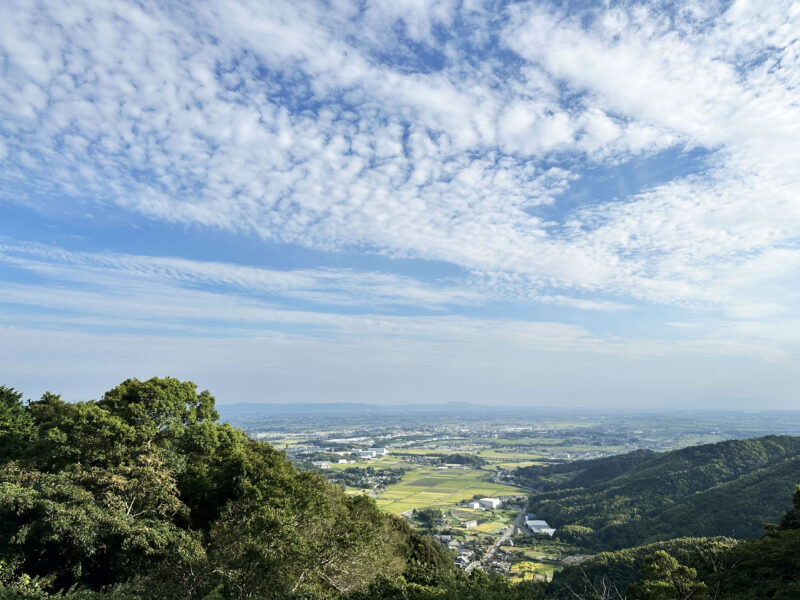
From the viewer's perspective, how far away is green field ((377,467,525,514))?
8368cm

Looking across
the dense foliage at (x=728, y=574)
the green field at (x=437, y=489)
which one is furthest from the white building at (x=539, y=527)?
the dense foliage at (x=728, y=574)

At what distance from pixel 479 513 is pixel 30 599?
76.0 meters

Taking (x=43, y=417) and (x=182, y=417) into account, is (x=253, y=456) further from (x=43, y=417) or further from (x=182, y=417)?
(x=43, y=417)

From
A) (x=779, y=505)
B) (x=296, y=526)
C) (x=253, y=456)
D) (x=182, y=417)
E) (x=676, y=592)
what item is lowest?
(x=779, y=505)

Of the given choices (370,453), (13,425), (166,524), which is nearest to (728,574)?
(166,524)

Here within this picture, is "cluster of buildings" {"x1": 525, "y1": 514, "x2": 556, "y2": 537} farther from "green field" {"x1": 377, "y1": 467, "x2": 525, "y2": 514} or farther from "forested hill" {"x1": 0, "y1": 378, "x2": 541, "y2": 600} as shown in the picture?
"forested hill" {"x1": 0, "y1": 378, "x2": 541, "y2": 600}

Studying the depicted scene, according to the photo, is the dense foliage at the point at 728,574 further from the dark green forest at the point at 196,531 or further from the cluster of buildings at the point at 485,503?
the cluster of buildings at the point at 485,503

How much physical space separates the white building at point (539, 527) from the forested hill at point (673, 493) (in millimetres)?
1749

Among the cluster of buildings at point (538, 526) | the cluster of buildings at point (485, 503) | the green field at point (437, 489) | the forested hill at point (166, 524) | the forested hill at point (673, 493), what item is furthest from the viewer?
the green field at point (437, 489)

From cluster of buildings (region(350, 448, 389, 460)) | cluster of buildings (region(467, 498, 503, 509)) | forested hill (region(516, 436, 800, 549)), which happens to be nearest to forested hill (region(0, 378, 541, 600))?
forested hill (region(516, 436, 800, 549))

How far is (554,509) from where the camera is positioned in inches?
3076

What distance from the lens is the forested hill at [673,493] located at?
54000 millimetres

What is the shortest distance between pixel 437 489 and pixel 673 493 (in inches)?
1746

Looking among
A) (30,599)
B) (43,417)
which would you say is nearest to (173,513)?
(30,599)
